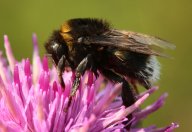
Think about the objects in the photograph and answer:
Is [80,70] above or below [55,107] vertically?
above

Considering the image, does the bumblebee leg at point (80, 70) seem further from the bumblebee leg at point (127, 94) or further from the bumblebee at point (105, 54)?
the bumblebee leg at point (127, 94)

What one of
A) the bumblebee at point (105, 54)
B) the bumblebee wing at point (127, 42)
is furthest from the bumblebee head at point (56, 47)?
the bumblebee wing at point (127, 42)

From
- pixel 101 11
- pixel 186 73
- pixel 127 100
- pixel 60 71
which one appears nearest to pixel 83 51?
pixel 60 71

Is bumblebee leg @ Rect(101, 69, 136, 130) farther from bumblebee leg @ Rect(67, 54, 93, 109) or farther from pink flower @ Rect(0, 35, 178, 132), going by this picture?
bumblebee leg @ Rect(67, 54, 93, 109)

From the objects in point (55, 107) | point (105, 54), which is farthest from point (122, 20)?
point (55, 107)

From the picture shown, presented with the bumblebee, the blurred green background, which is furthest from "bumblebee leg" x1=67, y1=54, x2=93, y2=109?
the blurred green background

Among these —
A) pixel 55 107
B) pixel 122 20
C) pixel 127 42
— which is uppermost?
pixel 127 42

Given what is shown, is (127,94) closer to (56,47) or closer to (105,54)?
(105,54)
